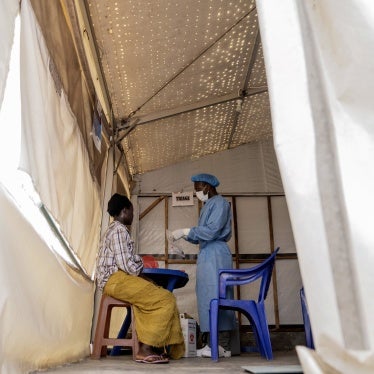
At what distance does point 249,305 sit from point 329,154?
1.90 meters

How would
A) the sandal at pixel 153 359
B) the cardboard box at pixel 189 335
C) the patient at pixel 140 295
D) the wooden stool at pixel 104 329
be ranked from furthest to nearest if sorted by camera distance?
the cardboard box at pixel 189 335, the wooden stool at pixel 104 329, the patient at pixel 140 295, the sandal at pixel 153 359

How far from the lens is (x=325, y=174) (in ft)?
3.06

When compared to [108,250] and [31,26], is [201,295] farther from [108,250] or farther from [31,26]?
[31,26]

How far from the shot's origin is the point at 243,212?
230 inches

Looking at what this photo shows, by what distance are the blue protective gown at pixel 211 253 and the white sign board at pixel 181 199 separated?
2656 millimetres

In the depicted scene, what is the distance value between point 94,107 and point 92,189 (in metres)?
0.63

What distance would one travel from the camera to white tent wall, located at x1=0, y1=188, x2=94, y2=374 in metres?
1.37

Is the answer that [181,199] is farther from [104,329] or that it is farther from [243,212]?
[104,329]

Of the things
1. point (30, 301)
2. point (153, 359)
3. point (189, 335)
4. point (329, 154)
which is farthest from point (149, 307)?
point (329, 154)

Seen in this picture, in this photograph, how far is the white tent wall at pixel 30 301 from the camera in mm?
1367

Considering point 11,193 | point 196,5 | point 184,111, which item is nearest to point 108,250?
point 11,193

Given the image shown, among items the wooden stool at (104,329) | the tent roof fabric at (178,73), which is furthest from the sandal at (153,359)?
the tent roof fabric at (178,73)

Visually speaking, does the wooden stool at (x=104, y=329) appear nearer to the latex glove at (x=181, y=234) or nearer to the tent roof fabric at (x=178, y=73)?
the latex glove at (x=181, y=234)

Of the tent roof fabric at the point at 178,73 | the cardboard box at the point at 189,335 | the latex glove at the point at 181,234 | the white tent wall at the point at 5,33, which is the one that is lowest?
the cardboard box at the point at 189,335
